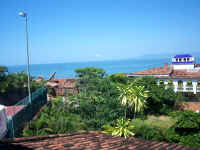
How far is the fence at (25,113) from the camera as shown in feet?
30.9

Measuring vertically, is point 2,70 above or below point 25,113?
above

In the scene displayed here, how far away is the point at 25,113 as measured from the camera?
453 inches

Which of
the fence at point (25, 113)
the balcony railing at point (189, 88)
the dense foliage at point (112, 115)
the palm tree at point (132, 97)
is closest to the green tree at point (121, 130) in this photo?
the dense foliage at point (112, 115)

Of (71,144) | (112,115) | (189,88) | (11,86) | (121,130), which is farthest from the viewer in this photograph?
(189,88)

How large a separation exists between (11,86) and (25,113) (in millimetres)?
12845

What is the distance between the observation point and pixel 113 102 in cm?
1786

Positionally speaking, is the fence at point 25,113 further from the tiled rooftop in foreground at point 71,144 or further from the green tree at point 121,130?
the green tree at point 121,130

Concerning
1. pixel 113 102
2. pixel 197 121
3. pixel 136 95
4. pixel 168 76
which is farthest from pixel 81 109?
pixel 168 76

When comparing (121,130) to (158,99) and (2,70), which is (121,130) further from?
(2,70)

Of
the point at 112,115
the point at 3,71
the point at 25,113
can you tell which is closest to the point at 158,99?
the point at 112,115

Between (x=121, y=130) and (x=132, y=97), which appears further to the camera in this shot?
(x=132, y=97)

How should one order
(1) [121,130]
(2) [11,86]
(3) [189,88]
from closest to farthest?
1. (1) [121,130]
2. (2) [11,86]
3. (3) [189,88]

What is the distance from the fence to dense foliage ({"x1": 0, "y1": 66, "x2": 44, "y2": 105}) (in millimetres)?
8361

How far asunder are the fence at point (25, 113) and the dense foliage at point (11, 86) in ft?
27.4
